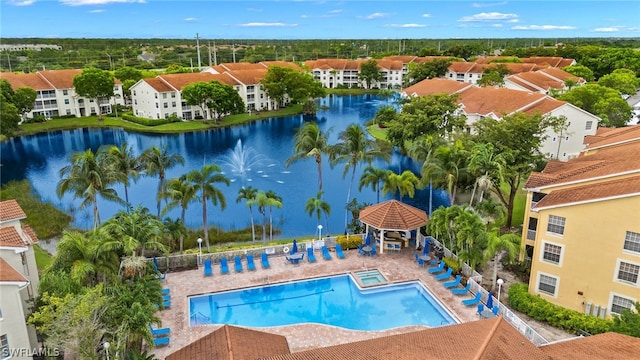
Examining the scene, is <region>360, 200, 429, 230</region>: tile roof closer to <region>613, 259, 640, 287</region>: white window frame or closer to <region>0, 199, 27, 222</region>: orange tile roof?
<region>613, 259, 640, 287</region>: white window frame

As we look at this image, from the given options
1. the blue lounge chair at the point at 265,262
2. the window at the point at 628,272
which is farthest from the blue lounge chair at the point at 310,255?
the window at the point at 628,272

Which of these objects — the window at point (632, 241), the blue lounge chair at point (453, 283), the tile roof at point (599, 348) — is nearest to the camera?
the tile roof at point (599, 348)

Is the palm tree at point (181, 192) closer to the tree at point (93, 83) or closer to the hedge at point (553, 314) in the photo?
the hedge at point (553, 314)

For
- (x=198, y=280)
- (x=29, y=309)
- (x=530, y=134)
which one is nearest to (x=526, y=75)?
(x=530, y=134)

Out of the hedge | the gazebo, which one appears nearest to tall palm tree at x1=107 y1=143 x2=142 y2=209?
the gazebo

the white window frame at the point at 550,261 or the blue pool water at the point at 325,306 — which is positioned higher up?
the white window frame at the point at 550,261

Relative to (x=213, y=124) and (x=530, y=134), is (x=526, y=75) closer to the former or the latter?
(x=530, y=134)

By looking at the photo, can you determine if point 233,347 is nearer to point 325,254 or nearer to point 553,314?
point 325,254
